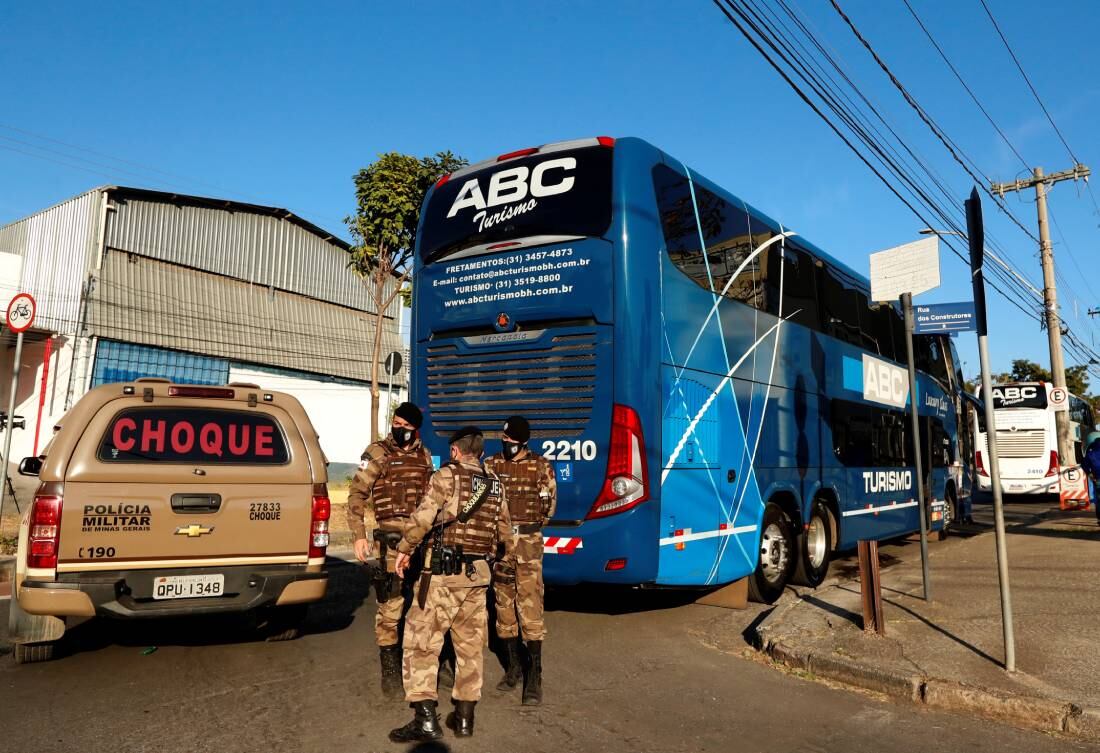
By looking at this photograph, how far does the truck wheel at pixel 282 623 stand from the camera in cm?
627

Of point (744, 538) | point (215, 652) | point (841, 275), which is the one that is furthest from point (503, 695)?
point (841, 275)

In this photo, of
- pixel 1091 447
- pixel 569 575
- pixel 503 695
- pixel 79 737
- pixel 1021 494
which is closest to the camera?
pixel 79 737

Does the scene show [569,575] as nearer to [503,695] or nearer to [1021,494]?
[503,695]

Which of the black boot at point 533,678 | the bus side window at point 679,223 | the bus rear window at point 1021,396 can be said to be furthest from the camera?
the bus rear window at point 1021,396

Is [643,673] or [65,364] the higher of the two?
[65,364]

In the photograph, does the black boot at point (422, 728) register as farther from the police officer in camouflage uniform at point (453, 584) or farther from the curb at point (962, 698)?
the curb at point (962, 698)

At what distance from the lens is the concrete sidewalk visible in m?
5.02

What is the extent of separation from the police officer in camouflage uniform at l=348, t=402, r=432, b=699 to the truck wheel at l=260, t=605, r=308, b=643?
1245mm

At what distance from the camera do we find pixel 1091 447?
1277 cm

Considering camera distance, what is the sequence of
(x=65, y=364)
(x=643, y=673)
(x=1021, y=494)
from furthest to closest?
(x=1021, y=494) < (x=65, y=364) < (x=643, y=673)

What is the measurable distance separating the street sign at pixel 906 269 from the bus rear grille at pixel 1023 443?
2039cm

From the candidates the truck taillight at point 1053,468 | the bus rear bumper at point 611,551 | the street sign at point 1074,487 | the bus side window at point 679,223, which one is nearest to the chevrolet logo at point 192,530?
the bus rear bumper at point 611,551

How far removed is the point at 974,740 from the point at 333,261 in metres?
31.8

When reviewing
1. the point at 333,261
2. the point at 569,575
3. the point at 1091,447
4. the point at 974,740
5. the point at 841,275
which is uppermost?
the point at 333,261
